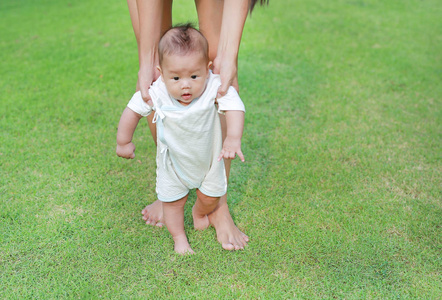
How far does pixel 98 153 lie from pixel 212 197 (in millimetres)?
1185

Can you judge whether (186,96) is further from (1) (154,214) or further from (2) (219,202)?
(1) (154,214)

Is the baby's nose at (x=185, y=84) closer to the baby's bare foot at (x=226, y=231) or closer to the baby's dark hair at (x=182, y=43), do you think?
the baby's dark hair at (x=182, y=43)

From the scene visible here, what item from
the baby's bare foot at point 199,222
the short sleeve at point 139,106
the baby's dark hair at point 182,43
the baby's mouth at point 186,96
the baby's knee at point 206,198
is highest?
the baby's dark hair at point 182,43

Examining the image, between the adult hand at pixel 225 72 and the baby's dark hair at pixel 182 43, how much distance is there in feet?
→ 0.43

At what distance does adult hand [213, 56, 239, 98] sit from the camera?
1.82 metres

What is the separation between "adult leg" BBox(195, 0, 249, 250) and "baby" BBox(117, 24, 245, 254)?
0.53ft

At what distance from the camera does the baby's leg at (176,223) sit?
2.06m

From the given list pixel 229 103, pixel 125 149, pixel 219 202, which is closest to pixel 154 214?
pixel 219 202

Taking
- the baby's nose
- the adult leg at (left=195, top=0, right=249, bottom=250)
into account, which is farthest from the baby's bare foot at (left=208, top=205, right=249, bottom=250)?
the baby's nose

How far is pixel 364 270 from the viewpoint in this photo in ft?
6.39

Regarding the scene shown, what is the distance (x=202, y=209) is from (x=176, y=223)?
0.52ft

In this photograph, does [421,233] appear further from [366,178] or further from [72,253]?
[72,253]

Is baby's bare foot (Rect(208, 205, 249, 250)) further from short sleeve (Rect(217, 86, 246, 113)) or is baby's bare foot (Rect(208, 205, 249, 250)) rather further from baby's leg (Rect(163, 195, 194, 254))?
short sleeve (Rect(217, 86, 246, 113))

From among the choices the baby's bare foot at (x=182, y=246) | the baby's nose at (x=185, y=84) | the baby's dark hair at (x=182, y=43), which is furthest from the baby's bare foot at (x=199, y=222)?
the baby's dark hair at (x=182, y=43)
